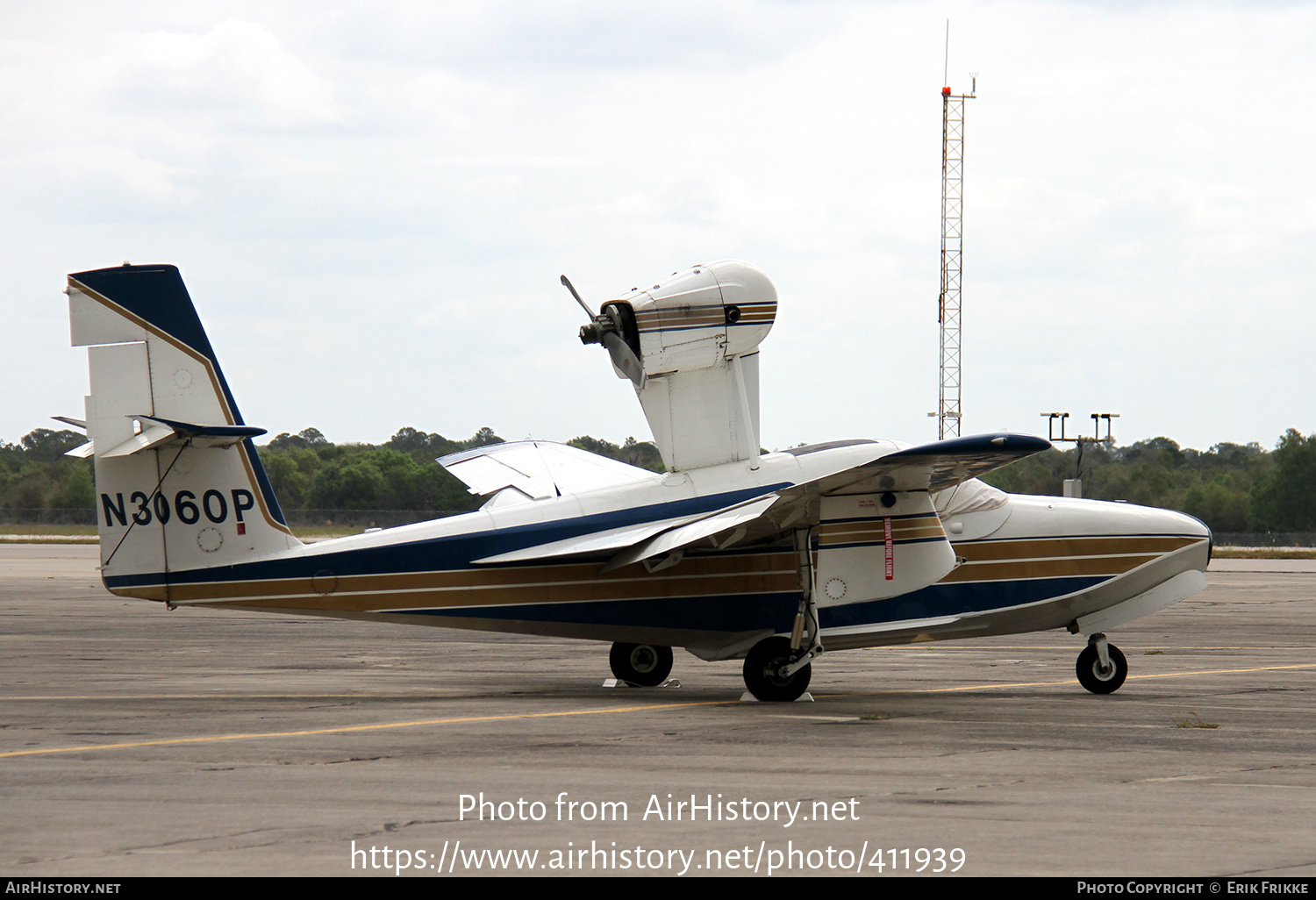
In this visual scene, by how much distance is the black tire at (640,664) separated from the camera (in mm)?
15391

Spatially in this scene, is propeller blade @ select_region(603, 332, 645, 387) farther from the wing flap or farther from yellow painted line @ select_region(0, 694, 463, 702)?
yellow painted line @ select_region(0, 694, 463, 702)

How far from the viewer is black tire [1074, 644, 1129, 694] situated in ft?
47.3

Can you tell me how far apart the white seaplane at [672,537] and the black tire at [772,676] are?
0.02 meters

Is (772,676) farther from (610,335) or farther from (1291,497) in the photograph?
(1291,497)

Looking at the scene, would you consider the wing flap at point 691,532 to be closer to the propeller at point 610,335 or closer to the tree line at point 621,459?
the propeller at point 610,335

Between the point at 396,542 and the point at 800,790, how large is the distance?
6780mm

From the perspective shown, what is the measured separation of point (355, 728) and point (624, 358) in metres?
5.25

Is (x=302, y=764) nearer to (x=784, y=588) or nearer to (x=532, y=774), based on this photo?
(x=532, y=774)

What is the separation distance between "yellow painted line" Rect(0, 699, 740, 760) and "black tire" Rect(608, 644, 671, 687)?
1.78 metres

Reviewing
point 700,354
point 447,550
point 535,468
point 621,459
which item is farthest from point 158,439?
point 621,459

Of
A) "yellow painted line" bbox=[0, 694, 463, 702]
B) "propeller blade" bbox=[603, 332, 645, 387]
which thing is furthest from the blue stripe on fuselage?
"propeller blade" bbox=[603, 332, 645, 387]

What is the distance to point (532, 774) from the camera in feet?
29.5

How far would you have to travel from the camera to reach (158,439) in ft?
42.8

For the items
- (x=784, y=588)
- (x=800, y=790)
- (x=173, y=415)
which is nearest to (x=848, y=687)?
→ (x=784, y=588)
